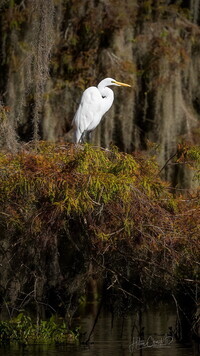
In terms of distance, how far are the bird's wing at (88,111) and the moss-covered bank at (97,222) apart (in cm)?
180

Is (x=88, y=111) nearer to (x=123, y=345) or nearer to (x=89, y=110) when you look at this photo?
(x=89, y=110)

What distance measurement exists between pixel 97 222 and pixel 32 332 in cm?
113

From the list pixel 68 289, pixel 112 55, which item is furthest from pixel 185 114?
pixel 68 289

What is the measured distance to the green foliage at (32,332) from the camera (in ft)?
24.3

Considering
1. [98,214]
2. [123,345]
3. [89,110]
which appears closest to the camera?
[98,214]

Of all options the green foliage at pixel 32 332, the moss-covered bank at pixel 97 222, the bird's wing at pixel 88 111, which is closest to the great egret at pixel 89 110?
the bird's wing at pixel 88 111

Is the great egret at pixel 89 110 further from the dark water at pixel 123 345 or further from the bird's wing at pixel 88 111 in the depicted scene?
the dark water at pixel 123 345

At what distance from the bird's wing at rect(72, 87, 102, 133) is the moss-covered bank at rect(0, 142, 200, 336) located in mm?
1798

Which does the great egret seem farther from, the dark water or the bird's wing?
the dark water
